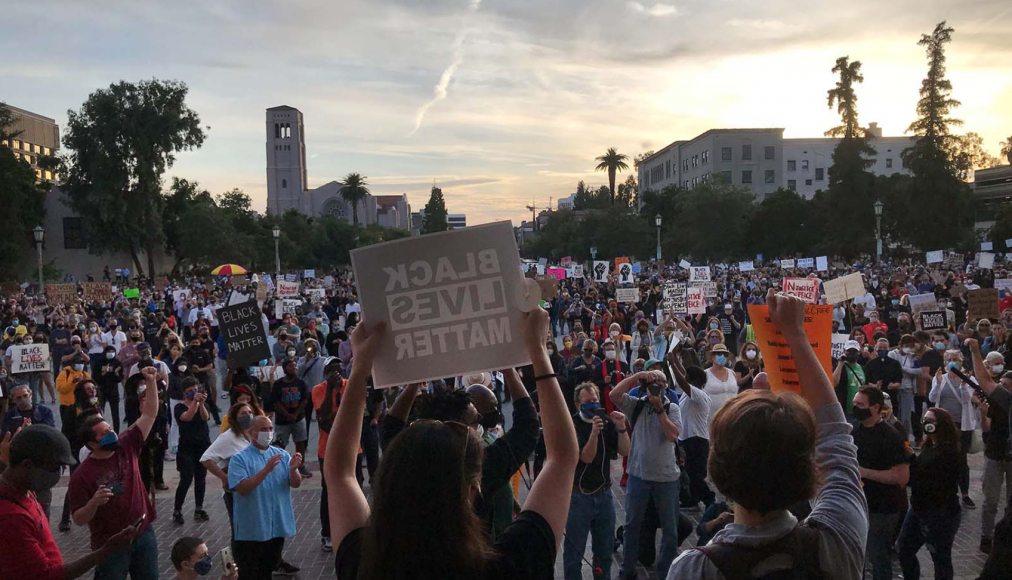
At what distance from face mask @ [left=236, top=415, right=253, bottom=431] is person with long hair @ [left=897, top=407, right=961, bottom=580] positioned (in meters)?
5.39

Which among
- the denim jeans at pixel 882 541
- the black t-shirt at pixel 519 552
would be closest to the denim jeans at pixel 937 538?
the denim jeans at pixel 882 541

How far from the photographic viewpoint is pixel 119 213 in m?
56.9

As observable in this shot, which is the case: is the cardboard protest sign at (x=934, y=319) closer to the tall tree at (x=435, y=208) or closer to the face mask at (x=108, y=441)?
the face mask at (x=108, y=441)

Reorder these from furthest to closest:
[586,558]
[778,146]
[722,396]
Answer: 1. [778,146]
2. [722,396]
3. [586,558]

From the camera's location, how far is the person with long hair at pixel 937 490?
599cm

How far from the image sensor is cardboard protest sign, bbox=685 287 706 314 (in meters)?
17.0

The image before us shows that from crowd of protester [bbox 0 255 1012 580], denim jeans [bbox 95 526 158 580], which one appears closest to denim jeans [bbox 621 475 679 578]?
crowd of protester [bbox 0 255 1012 580]

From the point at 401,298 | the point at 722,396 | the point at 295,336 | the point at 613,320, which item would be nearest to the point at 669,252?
the point at 613,320

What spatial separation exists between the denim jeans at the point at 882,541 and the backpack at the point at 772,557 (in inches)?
180

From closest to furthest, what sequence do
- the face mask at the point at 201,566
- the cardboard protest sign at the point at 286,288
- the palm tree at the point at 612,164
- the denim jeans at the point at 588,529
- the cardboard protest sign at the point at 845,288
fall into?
the face mask at the point at 201,566 < the denim jeans at the point at 588,529 < the cardboard protest sign at the point at 845,288 < the cardboard protest sign at the point at 286,288 < the palm tree at the point at 612,164

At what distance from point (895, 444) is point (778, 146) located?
331ft

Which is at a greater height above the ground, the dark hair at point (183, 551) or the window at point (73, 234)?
the window at point (73, 234)

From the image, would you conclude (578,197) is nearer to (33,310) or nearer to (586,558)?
(33,310)

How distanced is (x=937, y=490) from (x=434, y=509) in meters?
5.47
